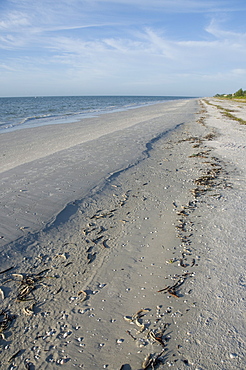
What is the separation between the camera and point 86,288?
3.17 metres

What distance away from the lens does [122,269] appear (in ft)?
11.4

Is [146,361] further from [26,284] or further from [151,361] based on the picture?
[26,284]

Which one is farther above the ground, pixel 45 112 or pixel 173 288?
pixel 173 288

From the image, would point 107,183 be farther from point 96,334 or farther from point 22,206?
point 96,334

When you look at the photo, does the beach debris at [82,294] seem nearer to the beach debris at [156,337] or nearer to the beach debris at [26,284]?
the beach debris at [26,284]

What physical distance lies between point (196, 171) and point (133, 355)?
5.96 m

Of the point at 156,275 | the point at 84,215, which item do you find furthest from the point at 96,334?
the point at 84,215

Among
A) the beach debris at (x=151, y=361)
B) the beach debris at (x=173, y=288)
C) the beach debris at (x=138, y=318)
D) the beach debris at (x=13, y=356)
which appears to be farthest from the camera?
the beach debris at (x=173, y=288)

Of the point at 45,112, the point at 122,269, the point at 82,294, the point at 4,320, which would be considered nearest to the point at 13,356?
the point at 4,320

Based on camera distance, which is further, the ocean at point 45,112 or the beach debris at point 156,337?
the ocean at point 45,112

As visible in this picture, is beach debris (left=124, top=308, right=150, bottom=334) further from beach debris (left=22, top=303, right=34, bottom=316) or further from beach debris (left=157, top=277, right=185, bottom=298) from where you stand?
beach debris (left=22, top=303, right=34, bottom=316)

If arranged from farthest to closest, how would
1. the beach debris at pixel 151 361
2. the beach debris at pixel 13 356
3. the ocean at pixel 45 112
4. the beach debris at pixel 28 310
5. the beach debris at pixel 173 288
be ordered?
the ocean at pixel 45 112 < the beach debris at pixel 173 288 < the beach debris at pixel 28 310 < the beach debris at pixel 13 356 < the beach debris at pixel 151 361

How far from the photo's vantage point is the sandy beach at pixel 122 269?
237 cm

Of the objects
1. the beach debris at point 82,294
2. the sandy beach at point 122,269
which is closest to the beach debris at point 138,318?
the sandy beach at point 122,269
